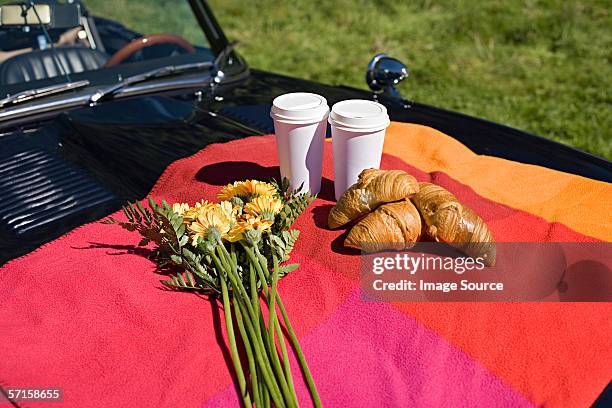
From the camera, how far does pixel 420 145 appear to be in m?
1.90

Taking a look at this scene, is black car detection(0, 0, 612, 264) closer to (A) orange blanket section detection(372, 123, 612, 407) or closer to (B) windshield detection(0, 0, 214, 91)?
(B) windshield detection(0, 0, 214, 91)

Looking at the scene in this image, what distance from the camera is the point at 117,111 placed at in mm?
2002

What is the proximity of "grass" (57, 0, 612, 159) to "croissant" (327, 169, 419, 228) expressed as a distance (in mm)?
2906

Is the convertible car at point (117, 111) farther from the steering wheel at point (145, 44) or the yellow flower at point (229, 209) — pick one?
the yellow flower at point (229, 209)

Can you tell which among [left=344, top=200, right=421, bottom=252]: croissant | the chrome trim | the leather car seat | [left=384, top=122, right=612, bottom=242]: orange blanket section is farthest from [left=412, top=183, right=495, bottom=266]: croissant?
the leather car seat

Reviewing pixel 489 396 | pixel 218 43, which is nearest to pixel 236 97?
pixel 218 43

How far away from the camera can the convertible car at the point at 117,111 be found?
1.62m

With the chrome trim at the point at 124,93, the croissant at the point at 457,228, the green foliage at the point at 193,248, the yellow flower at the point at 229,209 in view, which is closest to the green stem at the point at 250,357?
the green foliage at the point at 193,248

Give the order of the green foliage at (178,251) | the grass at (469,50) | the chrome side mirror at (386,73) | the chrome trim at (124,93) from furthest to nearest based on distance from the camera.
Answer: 1. the grass at (469,50)
2. the chrome side mirror at (386,73)
3. the chrome trim at (124,93)
4. the green foliage at (178,251)

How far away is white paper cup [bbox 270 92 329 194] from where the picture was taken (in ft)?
4.60

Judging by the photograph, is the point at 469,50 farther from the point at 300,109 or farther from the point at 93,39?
the point at 300,109

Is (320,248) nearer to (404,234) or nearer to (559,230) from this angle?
(404,234)

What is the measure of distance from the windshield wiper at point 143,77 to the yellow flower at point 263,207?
3.37ft

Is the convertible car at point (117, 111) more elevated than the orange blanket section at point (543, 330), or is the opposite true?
the convertible car at point (117, 111)
